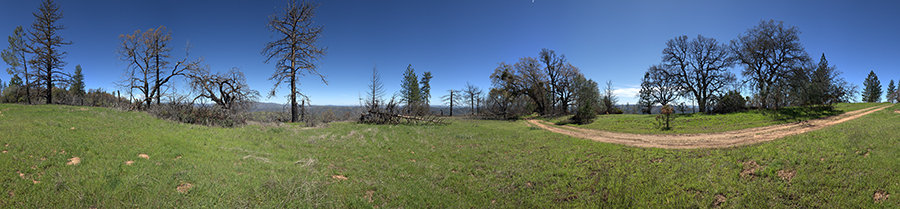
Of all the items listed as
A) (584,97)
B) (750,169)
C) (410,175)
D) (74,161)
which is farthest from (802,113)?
(74,161)

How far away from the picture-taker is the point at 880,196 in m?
4.15

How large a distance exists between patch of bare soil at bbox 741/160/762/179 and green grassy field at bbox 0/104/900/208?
0.08 m

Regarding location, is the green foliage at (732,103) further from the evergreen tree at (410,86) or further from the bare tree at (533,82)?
the evergreen tree at (410,86)

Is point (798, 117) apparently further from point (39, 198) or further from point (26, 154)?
point (26, 154)

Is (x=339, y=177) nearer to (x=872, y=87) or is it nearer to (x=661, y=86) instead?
(x=661, y=86)

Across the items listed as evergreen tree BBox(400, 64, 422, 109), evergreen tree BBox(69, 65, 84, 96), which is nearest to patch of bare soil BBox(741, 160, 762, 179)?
evergreen tree BBox(400, 64, 422, 109)

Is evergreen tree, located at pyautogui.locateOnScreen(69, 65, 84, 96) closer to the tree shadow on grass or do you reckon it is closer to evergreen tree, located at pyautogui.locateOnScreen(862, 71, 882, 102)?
the tree shadow on grass

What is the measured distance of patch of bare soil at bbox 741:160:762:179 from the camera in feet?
17.6

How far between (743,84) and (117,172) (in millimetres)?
35532

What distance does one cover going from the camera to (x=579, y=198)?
4.91 meters

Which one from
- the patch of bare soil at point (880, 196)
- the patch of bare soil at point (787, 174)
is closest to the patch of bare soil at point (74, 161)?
the patch of bare soil at point (787, 174)

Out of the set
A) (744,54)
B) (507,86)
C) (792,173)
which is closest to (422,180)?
(792,173)

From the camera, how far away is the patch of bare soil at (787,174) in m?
4.98

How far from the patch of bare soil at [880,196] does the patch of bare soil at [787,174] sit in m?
0.84
